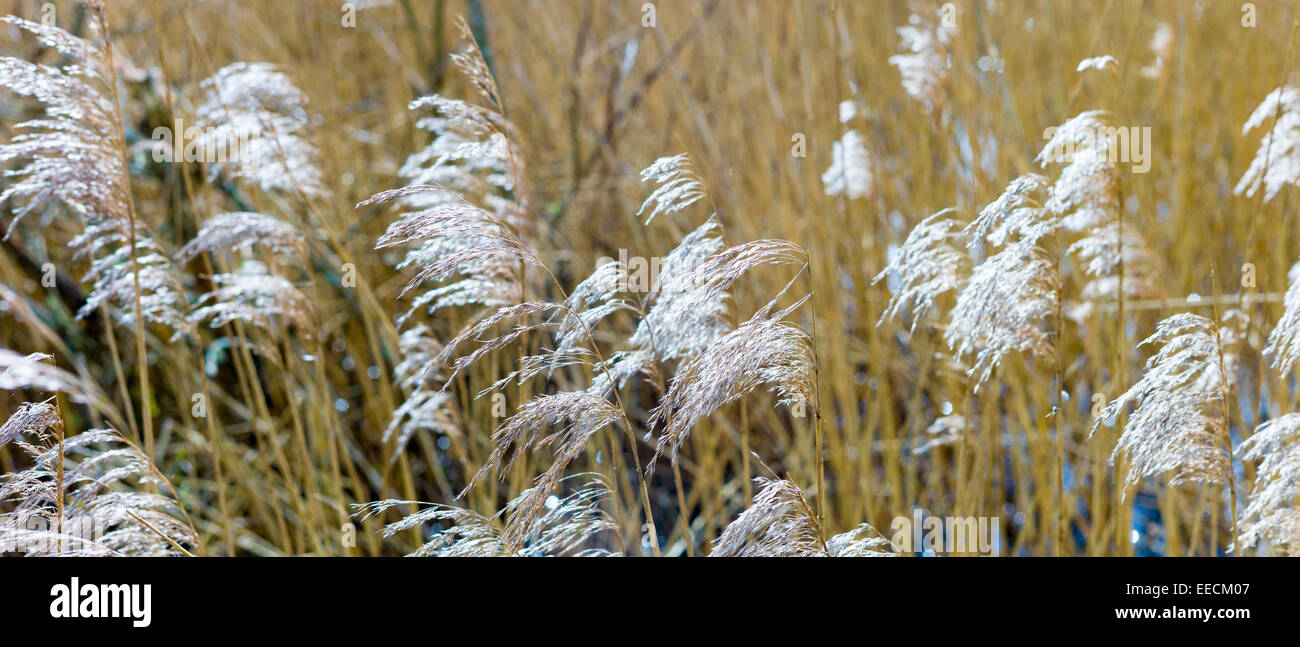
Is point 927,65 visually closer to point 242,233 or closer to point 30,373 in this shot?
point 242,233

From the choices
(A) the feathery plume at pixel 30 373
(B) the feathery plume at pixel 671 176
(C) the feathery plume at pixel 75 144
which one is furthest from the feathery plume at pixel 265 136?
(B) the feathery plume at pixel 671 176

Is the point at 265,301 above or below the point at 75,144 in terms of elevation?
below

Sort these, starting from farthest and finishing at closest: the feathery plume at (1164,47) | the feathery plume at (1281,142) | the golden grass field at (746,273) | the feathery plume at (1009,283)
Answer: the feathery plume at (1164,47) < the golden grass field at (746,273) < the feathery plume at (1281,142) < the feathery plume at (1009,283)

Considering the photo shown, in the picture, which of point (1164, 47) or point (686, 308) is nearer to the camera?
point (686, 308)

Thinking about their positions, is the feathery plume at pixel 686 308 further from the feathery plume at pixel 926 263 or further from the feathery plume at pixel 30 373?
the feathery plume at pixel 30 373

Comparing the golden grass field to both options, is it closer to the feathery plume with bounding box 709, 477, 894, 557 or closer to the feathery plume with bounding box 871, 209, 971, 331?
the feathery plume with bounding box 871, 209, 971, 331

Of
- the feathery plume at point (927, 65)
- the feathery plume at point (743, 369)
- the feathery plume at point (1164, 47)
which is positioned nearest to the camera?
the feathery plume at point (743, 369)

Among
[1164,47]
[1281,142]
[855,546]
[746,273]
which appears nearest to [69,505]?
[855,546]

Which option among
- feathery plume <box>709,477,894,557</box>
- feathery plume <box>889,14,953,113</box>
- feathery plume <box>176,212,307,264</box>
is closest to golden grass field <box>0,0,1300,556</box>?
feathery plume <box>889,14,953,113</box>

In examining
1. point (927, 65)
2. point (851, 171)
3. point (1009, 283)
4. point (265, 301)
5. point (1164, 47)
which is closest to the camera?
point (1009, 283)

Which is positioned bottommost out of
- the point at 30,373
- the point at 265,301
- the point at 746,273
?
the point at 30,373

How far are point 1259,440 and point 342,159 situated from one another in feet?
7.04
